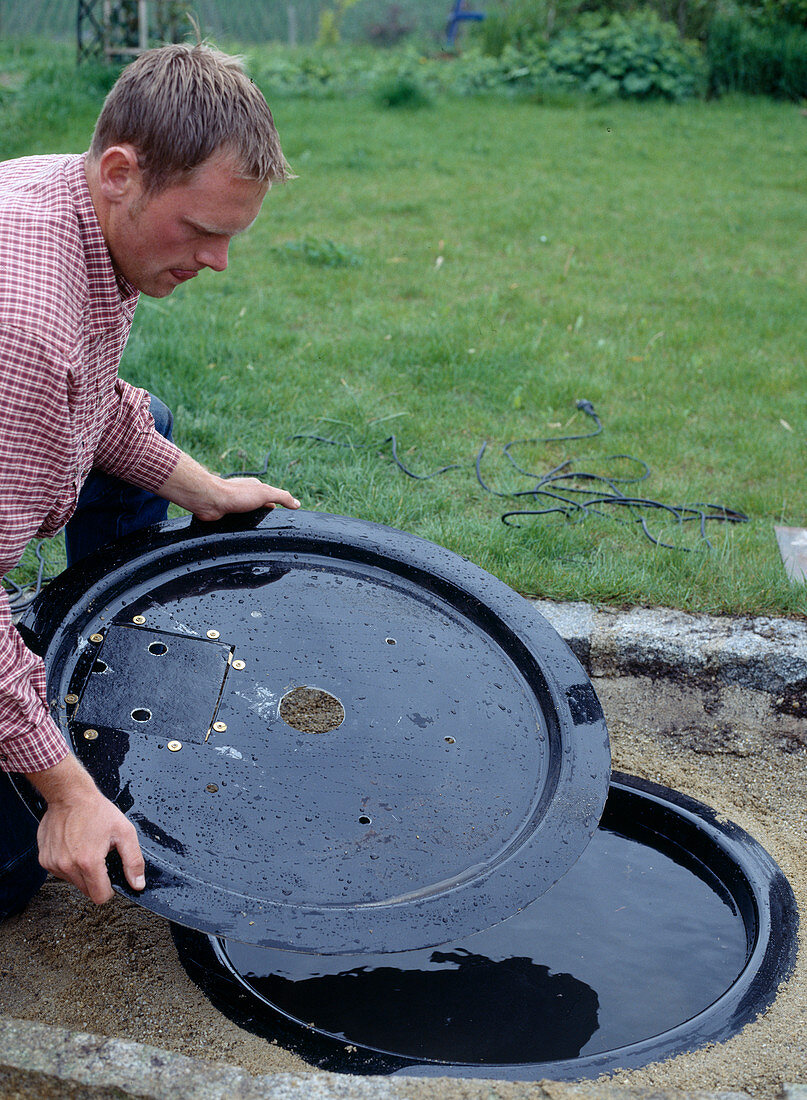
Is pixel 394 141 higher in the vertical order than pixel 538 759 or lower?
higher

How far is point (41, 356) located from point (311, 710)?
1.02 meters

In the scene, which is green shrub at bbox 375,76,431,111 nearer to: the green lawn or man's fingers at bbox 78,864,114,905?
the green lawn

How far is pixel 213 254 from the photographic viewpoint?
6.23 feet

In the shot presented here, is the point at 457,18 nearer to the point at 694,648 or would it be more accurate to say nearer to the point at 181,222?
the point at 694,648

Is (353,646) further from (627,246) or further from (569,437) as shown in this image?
(627,246)

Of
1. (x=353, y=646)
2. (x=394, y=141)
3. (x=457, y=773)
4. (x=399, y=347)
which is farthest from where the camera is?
(x=394, y=141)

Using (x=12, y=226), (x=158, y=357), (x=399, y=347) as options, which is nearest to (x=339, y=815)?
(x=12, y=226)

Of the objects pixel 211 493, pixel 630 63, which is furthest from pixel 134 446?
pixel 630 63

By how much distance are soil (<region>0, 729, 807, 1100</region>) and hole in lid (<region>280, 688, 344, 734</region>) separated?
0.56 meters

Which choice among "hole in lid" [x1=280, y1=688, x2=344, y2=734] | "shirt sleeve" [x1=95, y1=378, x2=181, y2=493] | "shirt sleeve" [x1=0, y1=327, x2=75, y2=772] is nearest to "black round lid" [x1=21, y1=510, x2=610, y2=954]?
"hole in lid" [x1=280, y1=688, x2=344, y2=734]

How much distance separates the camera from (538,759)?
220 centimetres

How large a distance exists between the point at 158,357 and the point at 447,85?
25.5 ft

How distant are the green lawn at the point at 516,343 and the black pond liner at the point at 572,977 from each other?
90cm

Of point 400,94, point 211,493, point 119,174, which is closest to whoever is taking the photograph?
point 119,174
